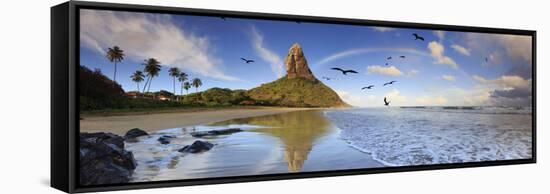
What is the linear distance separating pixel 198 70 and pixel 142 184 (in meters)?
1.23

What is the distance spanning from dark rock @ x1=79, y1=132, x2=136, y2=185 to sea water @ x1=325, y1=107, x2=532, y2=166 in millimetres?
2342

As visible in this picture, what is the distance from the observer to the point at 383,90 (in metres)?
8.08

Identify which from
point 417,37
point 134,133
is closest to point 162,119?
point 134,133

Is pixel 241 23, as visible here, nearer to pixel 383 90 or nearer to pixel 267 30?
pixel 267 30

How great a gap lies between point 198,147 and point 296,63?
139cm

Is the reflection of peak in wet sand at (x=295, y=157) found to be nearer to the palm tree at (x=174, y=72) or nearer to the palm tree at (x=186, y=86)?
the palm tree at (x=186, y=86)

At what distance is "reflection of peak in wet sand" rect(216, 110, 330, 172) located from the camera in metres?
7.38

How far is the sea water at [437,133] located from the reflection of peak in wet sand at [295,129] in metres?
0.23

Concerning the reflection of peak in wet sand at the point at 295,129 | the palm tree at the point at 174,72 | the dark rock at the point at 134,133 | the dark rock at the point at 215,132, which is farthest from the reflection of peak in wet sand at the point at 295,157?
the dark rock at the point at 134,133

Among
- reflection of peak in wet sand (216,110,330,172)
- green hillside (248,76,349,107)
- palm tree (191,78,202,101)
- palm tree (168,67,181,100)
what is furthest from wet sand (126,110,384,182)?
palm tree (168,67,181,100)

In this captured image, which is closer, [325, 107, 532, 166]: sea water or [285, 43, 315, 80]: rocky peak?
[285, 43, 315, 80]: rocky peak

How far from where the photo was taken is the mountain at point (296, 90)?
7445mm

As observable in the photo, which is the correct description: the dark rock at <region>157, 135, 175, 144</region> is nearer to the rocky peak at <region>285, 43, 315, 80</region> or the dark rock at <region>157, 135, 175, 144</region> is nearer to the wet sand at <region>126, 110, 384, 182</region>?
the wet sand at <region>126, 110, 384, 182</region>

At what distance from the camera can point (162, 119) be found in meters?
6.92
